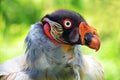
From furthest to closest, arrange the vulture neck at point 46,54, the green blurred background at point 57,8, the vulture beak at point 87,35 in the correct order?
the green blurred background at point 57,8 < the vulture neck at point 46,54 < the vulture beak at point 87,35

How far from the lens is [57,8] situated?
4340mm

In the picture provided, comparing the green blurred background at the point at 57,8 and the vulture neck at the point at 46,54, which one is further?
the green blurred background at the point at 57,8

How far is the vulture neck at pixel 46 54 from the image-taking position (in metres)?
2.90

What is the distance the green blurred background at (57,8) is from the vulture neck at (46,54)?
3.84ft

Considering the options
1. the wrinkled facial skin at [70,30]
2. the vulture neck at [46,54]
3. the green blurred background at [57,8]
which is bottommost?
the vulture neck at [46,54]

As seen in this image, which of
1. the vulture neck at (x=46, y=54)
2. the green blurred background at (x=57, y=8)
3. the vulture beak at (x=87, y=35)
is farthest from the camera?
the green blurred background at (x=57, y=8)

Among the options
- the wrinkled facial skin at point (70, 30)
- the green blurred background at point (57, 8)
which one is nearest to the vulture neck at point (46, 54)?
the wrinkled facial skin at point (70, 30)

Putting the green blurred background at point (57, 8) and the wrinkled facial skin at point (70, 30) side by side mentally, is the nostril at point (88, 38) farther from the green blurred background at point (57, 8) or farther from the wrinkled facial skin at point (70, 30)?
the green blurred background at point (57, 8)

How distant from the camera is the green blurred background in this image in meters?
4.18

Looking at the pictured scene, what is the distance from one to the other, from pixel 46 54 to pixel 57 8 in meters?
1.46

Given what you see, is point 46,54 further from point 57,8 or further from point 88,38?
point 57,8

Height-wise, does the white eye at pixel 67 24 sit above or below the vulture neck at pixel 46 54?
above

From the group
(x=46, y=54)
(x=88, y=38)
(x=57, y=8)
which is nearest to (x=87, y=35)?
(x=88, y=38)

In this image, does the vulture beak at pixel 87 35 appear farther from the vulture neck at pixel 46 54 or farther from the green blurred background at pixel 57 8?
the green blurred background at pixel 57 8
